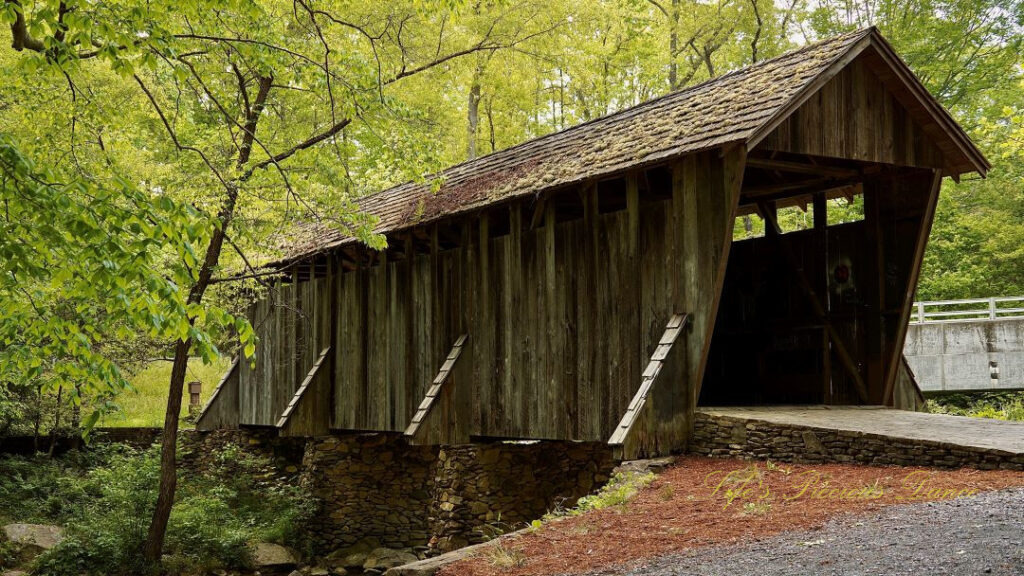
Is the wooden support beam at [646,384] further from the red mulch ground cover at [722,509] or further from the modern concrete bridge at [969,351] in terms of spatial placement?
the modern concrete bridge at [969,351]

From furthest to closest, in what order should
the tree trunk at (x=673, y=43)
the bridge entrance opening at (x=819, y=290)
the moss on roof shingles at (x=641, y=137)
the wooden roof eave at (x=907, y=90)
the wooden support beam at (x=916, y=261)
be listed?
the tree trunk at (x=673, y=43) → the bridge entrance opening at (x=819, y=290) → the wooden support beam at (x=916, y=261) → the moss on roof shingles at (x=641, y=137) → the wooden roof eave at (x=907, y=90)

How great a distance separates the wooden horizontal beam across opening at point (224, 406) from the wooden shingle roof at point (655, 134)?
6.92 m

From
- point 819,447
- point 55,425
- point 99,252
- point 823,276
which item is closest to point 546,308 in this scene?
point 823,276

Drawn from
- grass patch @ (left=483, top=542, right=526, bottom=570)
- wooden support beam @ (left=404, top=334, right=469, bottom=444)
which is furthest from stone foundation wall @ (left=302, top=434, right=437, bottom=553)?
grass patch @ (left=483, top=542, right=526, bottom=570)

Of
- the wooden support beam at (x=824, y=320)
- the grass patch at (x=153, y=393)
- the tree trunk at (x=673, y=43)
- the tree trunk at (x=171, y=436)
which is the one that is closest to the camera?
the wooden support beam at (x=824, y=320)

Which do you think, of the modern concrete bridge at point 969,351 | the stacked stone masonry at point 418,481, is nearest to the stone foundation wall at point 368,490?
the stacked stone masonry at point 418,481

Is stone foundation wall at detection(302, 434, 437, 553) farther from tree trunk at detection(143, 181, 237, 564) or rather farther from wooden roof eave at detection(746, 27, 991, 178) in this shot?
wooden roof eave at detection(746, 27, 991, 178)

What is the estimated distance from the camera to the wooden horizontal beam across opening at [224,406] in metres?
19.9

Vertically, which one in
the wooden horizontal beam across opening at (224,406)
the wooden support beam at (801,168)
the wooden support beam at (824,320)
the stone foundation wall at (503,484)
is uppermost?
the wooden support beam at (801,168)

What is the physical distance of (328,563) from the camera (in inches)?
653

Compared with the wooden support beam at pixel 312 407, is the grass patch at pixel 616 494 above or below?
below

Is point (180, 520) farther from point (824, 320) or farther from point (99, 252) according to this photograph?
point (99, 252)

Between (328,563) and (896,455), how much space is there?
11.1m

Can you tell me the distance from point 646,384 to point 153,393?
2065cm
